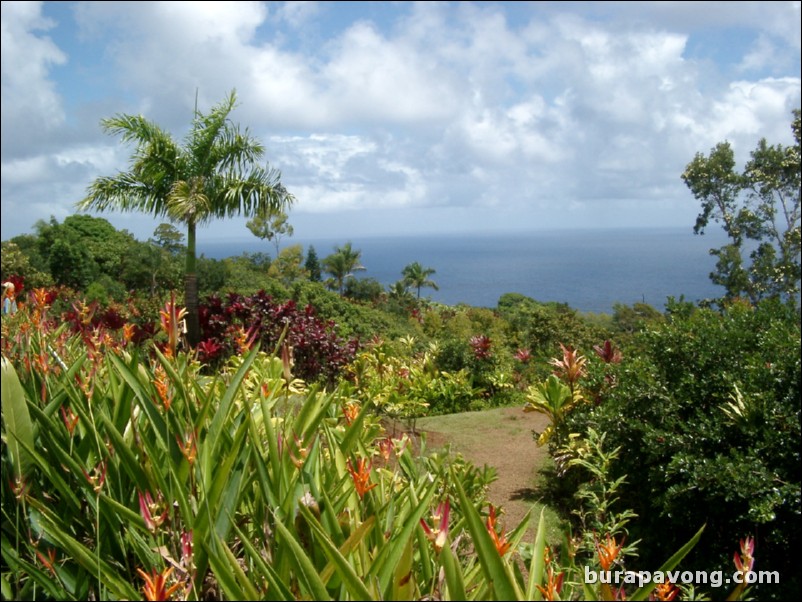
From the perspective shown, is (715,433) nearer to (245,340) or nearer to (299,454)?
(245,340)

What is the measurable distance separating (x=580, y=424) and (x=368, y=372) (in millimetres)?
3592

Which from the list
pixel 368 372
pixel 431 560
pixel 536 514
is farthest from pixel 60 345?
pixel 368 372

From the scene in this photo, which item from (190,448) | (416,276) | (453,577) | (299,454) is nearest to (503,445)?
(299,454)

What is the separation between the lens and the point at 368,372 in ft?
27.1

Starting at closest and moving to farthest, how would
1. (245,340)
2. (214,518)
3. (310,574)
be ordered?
(310,574), (214,518), (245,340)

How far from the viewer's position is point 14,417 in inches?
73.9

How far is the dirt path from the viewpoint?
A: 536 centimetres

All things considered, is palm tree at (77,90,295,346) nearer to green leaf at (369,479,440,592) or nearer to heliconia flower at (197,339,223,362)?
heliconia flower at (197,339,223,362)

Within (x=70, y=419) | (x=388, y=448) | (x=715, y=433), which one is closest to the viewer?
(x=70, y=419)

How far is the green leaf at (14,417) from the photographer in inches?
71.1

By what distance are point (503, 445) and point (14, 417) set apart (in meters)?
5.56

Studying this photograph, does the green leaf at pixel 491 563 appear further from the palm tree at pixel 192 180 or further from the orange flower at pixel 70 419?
the palm tree at pixel 192 180

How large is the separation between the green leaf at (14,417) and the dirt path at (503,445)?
352cm

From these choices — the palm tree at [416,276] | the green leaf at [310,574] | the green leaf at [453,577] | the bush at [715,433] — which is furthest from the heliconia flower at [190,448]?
the palm tree at [416,276]
